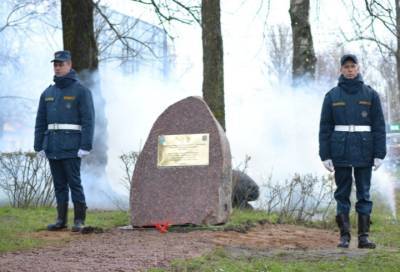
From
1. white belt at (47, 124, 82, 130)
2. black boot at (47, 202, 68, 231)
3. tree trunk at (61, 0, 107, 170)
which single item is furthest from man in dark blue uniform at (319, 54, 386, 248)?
tree trunk at (61, 0, 107, 170)

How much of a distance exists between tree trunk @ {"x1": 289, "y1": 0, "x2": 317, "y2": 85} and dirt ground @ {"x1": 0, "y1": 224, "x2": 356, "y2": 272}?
698 cm

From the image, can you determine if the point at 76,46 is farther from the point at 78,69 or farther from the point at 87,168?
the point at 87,168

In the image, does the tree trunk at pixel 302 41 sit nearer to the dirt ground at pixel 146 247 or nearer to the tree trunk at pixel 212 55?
the tree trunk at pixel 212 55

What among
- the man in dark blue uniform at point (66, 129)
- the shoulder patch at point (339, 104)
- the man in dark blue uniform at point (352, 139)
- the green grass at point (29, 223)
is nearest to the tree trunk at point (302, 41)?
the green grass at point (29, 223)

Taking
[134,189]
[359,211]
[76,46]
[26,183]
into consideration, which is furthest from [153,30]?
[359,211]

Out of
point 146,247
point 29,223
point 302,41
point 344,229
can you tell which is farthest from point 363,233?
point 302,41

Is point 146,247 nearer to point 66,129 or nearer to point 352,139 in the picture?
point 66,129

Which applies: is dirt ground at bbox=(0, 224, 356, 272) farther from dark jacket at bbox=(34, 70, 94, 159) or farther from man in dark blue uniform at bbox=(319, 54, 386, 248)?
dark jacket at bbox=(34, 70, 94, 159)

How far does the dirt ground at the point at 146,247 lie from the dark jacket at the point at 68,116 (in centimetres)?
100

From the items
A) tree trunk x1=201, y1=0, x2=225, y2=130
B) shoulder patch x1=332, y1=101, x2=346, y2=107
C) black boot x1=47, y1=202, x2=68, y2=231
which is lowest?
black boot x1=47, y1=202, x2=68, y2=231

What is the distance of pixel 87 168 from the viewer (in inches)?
563

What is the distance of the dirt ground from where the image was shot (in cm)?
600

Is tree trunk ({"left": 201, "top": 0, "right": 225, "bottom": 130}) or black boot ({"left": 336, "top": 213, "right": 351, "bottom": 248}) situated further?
tree trunk ({"left": 201, "top": 0, "right": 225, "bottom": 130})

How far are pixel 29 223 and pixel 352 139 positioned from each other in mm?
4319
